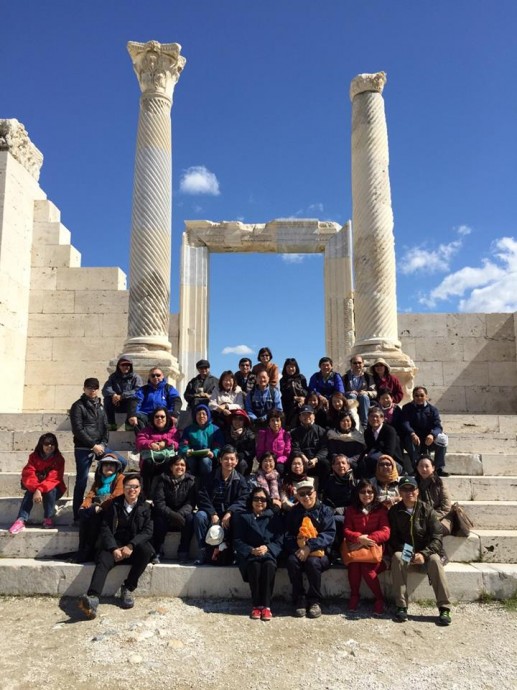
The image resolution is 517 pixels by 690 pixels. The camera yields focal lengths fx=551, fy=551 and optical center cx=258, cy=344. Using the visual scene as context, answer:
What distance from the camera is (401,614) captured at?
17.5ft

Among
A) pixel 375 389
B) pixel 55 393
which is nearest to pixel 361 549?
pixel 375 389

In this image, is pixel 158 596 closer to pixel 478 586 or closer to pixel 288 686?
pixel 288 686

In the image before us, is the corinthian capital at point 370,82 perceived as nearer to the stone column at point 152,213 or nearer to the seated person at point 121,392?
the stone column at point 152,213

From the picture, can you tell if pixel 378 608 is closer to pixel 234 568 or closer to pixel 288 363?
pixel 234 568

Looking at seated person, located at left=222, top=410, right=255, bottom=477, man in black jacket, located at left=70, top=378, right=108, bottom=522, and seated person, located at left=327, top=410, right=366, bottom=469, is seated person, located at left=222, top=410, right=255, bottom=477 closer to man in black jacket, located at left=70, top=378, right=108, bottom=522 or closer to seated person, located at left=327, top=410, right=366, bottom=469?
seated person, located at left=327, top=410, right=366, bottom=469

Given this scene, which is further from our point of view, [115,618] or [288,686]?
[115,618]

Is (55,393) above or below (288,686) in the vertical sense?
above

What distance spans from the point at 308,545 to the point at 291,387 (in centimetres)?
345

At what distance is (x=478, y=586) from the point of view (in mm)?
5797

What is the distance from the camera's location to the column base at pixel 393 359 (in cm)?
1153

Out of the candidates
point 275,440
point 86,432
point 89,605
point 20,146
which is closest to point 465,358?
point 275,440

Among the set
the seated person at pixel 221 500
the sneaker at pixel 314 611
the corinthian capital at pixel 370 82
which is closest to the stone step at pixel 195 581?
the seated person at pixel 221 500

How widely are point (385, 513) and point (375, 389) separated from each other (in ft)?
11.7

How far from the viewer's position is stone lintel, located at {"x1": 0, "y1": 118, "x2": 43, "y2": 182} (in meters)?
14.1
